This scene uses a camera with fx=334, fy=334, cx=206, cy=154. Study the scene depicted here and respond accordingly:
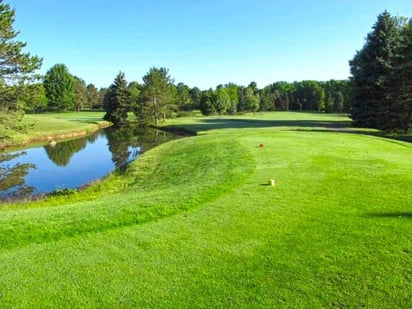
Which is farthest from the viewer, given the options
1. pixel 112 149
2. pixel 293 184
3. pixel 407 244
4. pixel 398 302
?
pixel 112 149

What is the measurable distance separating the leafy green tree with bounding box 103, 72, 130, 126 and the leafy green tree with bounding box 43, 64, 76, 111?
3345 cm

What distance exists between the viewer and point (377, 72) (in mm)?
34469

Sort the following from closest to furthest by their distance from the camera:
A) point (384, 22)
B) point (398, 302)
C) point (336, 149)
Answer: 1. point (398, 302)
2. point (336, 149)
3. point (384, 22)

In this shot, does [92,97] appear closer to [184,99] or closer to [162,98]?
[184,99]

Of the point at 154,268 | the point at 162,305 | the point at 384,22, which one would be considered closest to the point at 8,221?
the point at 154,268

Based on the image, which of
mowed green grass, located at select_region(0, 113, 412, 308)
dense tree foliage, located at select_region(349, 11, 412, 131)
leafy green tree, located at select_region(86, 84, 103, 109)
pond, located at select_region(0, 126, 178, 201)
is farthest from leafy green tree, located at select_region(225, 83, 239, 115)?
mowed green grass, located at select_region(0, 113, 412, 308)

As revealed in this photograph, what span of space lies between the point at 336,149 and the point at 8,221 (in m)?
13.0

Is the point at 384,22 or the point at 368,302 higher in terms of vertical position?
the point at 384,22

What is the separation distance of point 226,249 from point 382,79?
3411 centimetres

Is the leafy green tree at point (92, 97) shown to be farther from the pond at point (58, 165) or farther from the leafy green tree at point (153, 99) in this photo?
the pond at point (58, 165)

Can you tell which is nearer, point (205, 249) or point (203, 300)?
point (203, 300)

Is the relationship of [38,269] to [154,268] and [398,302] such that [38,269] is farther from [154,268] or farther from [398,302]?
[398,302]

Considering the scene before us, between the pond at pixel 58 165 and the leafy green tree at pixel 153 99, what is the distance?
66.7 feet

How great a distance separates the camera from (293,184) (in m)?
8.80
